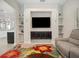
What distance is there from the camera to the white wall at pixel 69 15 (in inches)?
268

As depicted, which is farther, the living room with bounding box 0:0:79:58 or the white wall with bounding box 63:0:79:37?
the living room with bounding box 0:0:79:58

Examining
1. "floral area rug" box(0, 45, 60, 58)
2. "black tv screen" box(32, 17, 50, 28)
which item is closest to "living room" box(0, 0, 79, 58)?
"black tv screen" box(32, 17, 50, 28)

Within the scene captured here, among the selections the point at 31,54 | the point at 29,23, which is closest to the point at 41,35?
the point at 29,23

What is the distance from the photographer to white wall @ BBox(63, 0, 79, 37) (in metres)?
6.81

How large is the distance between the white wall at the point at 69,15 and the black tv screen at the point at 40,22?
1096 millimetres

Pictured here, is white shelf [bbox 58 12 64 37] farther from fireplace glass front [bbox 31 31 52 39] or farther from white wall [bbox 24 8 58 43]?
fireplace glass front [bbox 31 31 52 39]

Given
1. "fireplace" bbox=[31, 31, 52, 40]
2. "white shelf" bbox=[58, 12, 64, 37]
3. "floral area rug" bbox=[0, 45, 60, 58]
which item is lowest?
"floral area rug" bbox=[0, 45, 60, 58]

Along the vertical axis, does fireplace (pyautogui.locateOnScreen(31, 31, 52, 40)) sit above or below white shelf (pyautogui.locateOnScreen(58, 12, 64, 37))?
below

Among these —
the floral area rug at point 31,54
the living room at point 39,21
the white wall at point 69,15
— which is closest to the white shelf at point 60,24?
the living room at point 39,21

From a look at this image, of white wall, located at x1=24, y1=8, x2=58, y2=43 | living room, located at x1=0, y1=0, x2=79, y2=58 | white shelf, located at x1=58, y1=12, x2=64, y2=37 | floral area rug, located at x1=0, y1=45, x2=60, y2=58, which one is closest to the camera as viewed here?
floral area rug, located at x1=0, y1=45, x2=60, y2=58

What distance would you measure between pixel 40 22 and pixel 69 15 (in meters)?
1.90

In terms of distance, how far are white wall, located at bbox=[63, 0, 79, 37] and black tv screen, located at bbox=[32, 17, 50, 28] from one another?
3.59ft

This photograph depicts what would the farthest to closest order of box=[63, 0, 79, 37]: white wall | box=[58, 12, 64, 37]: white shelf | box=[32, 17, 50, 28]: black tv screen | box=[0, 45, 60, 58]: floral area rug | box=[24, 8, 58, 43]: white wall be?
box=[32, 17, 50, 28]: black tv screen < box=[58, 12, 64, 37]: white shelf < box=[24, 8, 58, 43]: white wall < box=[63, 0, 79, 37]: white wall < box=[0, 45, 60, 58]: floral area rug

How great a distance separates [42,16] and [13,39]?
2.35 metres
